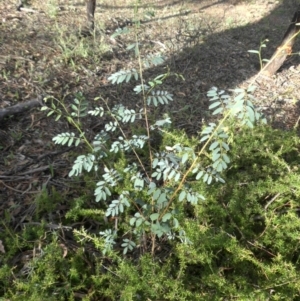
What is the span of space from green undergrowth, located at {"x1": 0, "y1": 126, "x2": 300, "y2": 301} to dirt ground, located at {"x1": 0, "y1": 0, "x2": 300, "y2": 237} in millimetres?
461

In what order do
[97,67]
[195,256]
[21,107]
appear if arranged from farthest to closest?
[97,67]
[21,107]
[195,256]

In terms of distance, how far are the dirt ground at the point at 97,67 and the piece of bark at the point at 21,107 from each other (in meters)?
0.05

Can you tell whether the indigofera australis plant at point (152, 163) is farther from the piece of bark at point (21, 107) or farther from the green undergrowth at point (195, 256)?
the piece of bark at point (21, 107)

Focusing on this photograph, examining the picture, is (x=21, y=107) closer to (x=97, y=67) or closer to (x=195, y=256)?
(x=97, y=67)

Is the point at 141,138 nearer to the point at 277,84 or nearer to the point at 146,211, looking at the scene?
the point at 146,211

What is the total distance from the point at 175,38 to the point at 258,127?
9.36 ft

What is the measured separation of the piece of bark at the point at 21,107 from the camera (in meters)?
3.30

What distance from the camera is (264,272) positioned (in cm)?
190

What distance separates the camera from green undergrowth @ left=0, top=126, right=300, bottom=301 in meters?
1.81

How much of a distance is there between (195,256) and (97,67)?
303 centimetres

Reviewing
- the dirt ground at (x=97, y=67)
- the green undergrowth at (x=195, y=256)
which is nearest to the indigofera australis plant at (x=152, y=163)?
the green undergrowth at (x=195, y=256)

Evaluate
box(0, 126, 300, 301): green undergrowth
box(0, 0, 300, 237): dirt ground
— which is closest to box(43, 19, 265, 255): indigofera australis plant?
box(0, 126, 300, 301): green undergrowth

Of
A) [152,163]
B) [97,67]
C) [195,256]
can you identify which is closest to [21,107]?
[97,67]

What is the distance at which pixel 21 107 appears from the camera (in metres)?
3.42
